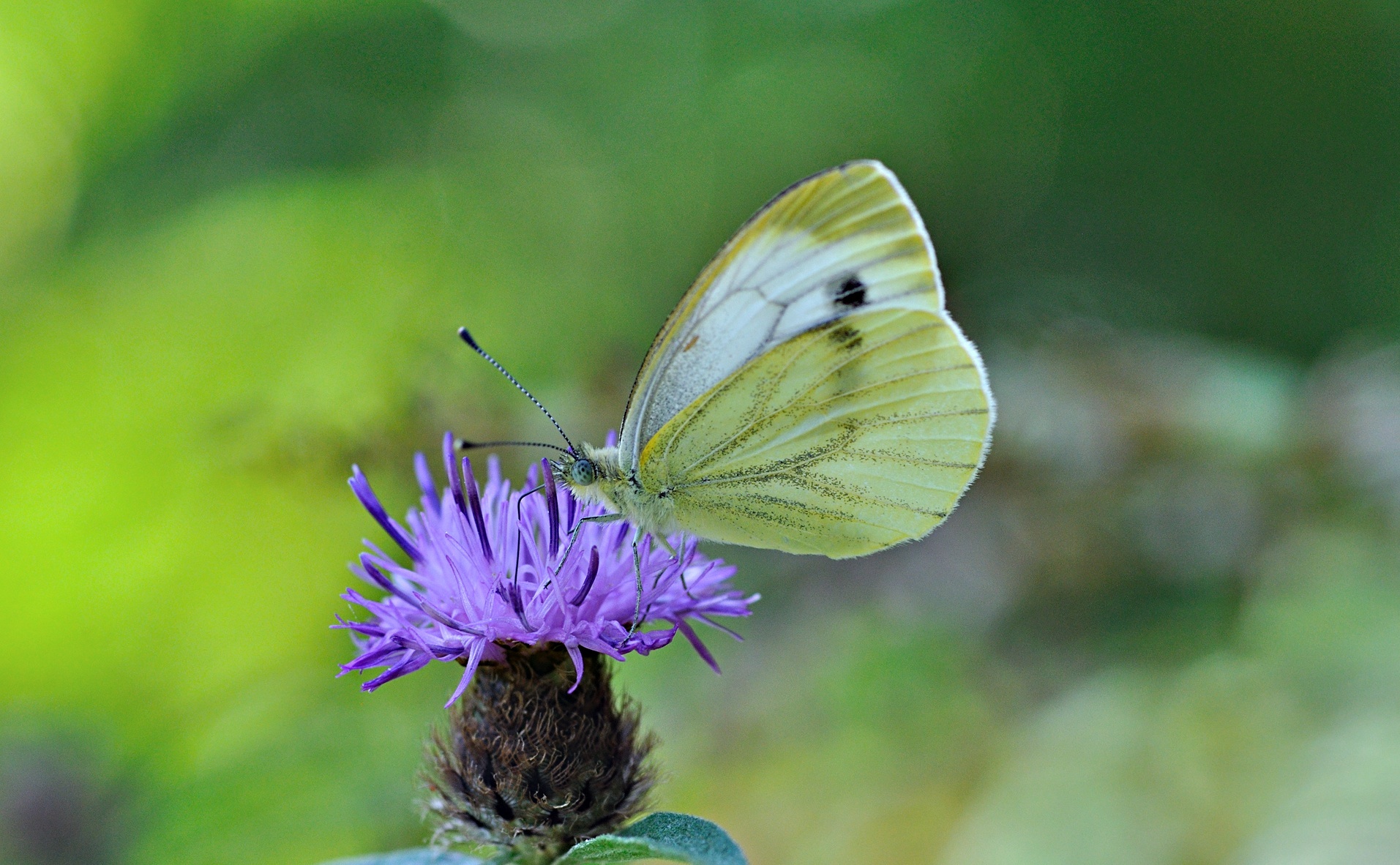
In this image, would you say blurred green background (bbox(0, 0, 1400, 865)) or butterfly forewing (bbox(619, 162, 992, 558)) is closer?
butterfly forewing (bbox(619, 162, 992, 558))

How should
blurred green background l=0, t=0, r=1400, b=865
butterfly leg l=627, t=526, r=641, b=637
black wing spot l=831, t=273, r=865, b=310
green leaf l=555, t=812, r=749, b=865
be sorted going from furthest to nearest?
blurred green background l=0, t=0, r=1400, b=865 → black wing spot l=831, t=273, r=865, b=310 → butterfly leg l=627, t=526, r=641, b=637 → green leaf l=555, t=812, r=749, b=865

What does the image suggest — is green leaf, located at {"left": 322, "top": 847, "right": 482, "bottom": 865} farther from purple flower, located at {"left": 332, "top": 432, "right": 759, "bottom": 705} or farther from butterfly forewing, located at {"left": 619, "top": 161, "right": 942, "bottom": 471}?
butterfly forewing, located at {"left": 619, "top": 161, "right": 942, "bottom": 471}

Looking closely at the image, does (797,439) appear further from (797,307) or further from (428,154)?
(428,154)

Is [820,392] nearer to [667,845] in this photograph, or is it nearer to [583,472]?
[583,472]

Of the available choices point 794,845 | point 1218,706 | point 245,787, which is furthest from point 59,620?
point 1218,706

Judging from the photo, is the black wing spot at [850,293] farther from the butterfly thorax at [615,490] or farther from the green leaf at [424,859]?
the green leaf at [424,859]

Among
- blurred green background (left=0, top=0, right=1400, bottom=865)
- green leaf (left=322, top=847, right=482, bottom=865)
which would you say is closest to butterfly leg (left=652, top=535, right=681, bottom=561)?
green leaf (left=322, top=847, right=482, bottom=865)
